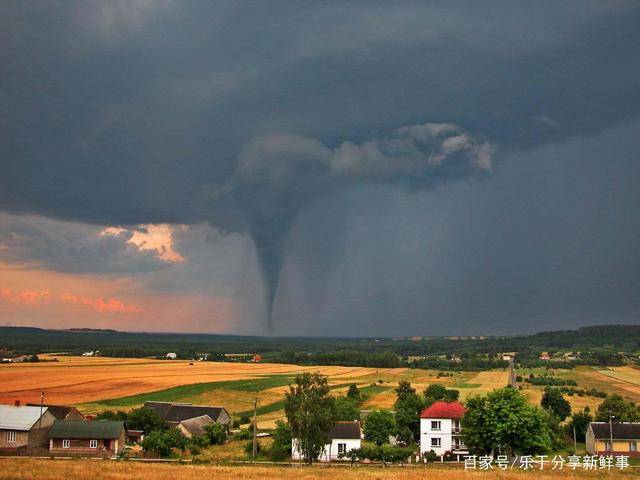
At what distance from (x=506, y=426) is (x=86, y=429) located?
41703 millimetres

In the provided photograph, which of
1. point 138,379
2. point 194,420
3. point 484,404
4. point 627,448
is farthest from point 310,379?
point 138,379

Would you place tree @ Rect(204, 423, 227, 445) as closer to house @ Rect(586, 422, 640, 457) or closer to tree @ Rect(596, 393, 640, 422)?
house @ Rect(586, 422, 640, 457)

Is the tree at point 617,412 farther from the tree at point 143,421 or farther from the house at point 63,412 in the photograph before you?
the house at point 63,412

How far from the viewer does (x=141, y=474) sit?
4156cm

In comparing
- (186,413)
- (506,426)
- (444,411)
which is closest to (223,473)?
(506,426)

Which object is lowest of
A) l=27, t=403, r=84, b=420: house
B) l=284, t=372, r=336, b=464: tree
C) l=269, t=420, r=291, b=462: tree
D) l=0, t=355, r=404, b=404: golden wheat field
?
l=0, t=355, r=404, b=404: golden wheat field

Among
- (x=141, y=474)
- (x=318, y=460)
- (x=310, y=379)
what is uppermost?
(x=310, y=379)

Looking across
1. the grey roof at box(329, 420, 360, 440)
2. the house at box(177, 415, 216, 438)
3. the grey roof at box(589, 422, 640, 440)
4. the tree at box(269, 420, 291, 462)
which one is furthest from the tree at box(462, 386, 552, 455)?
the house at box(177, 415, 216, 438)

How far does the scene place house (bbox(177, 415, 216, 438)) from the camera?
75.4 meters

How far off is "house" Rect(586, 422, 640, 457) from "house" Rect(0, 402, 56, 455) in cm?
5814

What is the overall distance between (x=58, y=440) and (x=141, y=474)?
28394mm

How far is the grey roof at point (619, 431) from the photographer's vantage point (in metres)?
→ 70.4

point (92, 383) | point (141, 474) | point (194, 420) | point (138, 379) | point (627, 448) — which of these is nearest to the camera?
point (141, 474)

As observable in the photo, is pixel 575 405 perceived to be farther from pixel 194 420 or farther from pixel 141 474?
pixel 141 474
